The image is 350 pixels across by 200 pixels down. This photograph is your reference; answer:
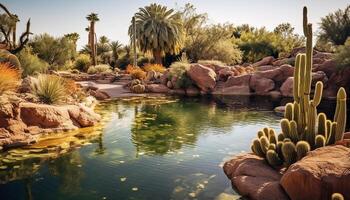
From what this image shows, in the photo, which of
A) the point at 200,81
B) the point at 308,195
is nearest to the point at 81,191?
the point at 308,195

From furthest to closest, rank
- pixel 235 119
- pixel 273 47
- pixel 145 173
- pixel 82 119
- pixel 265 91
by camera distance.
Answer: pixel 273 47, pixel 265 91, pixel 235 119, pixel 82 119, pixel 145 173

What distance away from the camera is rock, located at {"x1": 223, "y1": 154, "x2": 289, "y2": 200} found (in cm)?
531

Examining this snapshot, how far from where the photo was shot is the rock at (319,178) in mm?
4629

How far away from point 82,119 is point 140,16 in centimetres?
2454

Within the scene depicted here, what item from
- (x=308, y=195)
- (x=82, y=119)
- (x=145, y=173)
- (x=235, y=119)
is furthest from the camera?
(x=235, y=119)

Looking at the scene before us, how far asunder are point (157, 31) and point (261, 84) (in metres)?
14.2

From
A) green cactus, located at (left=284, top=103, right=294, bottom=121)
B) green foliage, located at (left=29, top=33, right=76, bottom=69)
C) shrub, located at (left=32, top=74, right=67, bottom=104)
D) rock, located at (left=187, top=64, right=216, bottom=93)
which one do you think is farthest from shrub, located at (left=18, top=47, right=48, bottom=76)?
green cactus, located at (left=284, top=103, right=294, bottom=121)

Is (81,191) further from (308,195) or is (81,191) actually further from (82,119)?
(82,119)

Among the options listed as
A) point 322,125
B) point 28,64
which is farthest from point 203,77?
point 322,125

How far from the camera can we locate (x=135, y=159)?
7.84 meters

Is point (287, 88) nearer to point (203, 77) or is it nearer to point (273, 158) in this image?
point (203, 77)

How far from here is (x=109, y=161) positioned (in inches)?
301

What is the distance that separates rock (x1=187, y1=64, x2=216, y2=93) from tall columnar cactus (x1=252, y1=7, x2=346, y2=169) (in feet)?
50.8

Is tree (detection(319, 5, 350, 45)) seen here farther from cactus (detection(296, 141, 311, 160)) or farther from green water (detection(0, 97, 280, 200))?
cactus (detection(296, 141, 311, 160))
